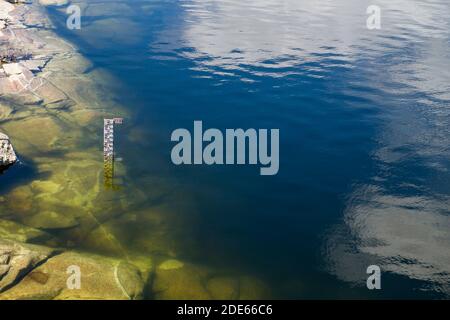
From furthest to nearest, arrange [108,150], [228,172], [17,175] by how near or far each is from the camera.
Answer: [108,150], [228,172], [17,175]

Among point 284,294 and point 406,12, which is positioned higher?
point 406,12

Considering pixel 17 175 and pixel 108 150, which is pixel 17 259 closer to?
pixel 17 175

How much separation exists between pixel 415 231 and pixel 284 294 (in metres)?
4.78

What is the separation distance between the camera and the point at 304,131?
1758cm

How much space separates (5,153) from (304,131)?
11.6 meters

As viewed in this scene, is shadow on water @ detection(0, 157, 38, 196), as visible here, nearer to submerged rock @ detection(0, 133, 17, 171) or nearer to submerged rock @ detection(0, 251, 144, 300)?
submerged rock @ detection(0, 133, 17, 171)

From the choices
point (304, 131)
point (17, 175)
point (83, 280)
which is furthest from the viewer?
point (304, 131)

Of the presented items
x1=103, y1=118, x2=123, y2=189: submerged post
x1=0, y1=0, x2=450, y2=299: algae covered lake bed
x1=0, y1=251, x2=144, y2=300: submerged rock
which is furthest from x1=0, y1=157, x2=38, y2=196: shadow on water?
x1=0, y1=251, x2=144, y2=300: submerged rock

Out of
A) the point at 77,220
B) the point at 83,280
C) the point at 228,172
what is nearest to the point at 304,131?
the point at 228,172

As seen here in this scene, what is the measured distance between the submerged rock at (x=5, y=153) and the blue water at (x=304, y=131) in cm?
395

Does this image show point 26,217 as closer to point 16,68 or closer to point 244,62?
point 16,68

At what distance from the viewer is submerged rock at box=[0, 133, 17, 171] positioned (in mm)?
13258

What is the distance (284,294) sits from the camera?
1017cm

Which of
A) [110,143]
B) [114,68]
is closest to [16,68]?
[114,68]
